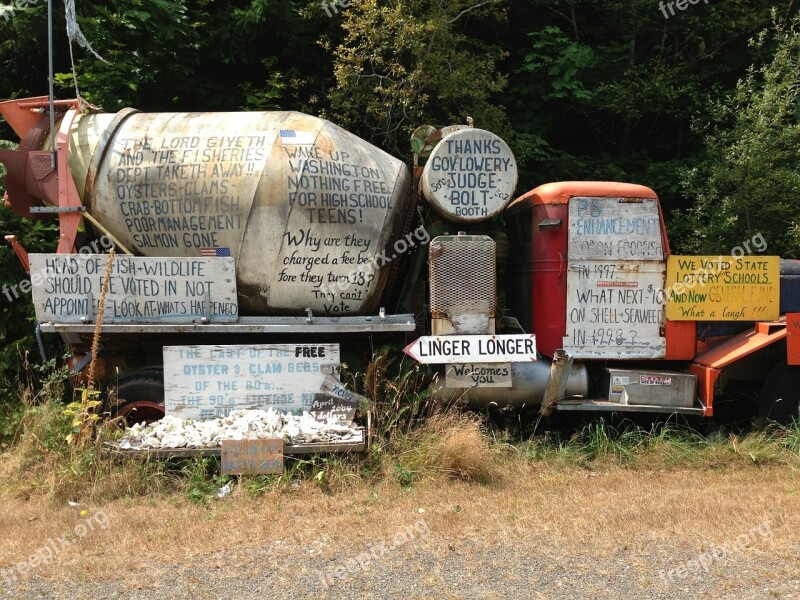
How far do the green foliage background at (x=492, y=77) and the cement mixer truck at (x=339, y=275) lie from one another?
203 centimetres

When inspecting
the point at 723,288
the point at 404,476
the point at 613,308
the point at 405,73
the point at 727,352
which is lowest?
the point at 404,476

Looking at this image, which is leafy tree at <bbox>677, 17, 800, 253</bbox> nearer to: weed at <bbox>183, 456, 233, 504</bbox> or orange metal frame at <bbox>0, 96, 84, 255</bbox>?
weed at <bbox>183, 456, 233, 504</bbox>

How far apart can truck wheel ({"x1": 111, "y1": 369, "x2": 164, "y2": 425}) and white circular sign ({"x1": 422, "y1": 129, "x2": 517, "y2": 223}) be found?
2.79 metres

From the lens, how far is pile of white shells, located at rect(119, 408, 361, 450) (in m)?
5.27

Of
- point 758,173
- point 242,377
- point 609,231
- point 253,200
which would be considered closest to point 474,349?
point 609,231

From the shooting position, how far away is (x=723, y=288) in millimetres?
6086

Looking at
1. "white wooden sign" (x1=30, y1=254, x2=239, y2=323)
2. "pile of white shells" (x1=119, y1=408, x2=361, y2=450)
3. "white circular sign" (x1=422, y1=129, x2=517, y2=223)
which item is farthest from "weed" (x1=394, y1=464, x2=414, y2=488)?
"white circular sign" (x1=422, y1=129, x2=517, y2=223)

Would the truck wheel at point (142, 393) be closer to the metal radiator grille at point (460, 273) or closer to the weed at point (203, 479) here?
the weed at point (203, 479)

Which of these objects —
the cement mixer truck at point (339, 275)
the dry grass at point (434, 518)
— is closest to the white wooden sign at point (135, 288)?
the cement mixer truck at point (339, 275)

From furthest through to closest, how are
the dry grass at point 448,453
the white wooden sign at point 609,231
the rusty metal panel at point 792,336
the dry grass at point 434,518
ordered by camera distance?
the white wooden sign at point 609,231, the rusty metal panel at point 792,336, the dry grass at point 448,453, the dry grass at point 434,518

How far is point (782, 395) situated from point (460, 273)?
3.11 metres

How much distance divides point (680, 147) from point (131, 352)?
8878mm

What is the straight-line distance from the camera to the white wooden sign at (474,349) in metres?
5.70

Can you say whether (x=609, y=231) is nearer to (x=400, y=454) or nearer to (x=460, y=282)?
(x=460, y=282)
